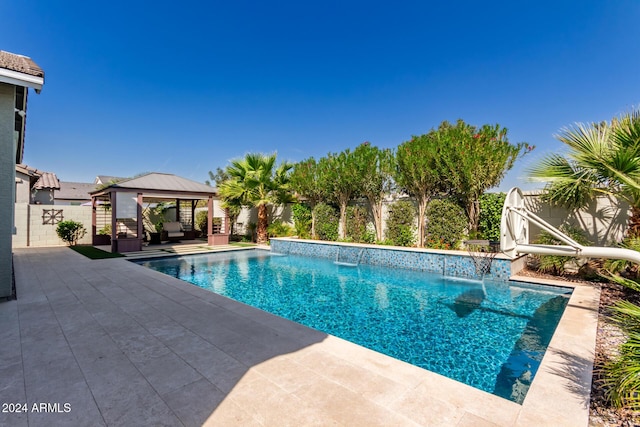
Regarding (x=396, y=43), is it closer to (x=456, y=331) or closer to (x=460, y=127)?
(x=460, y=127)

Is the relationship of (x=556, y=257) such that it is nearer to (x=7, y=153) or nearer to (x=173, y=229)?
(x=7, y=153)

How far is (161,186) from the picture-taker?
15039 mm

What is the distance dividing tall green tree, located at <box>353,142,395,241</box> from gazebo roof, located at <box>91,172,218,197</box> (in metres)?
8.27

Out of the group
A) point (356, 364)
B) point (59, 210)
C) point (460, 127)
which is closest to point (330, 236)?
point (460, 127)

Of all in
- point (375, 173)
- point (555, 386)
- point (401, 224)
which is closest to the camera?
point (555, 386)

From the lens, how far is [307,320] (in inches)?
235

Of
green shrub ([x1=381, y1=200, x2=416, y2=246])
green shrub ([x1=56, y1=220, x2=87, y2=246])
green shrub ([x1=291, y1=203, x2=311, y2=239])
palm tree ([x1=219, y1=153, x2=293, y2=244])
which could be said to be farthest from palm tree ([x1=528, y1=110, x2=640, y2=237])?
green shrub ([x1=56, y1=220, x2=87, y2=246])

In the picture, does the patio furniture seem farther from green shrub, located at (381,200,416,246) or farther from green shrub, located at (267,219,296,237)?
green shrub, located at (381,200,416,246)

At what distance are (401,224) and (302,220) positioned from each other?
620 cm

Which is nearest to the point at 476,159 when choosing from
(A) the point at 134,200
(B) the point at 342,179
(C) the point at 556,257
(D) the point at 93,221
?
(C) the point at 556,257

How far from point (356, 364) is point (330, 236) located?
1253cm

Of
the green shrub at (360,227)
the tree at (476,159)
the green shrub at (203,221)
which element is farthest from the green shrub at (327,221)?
the green shrub at (203,221)

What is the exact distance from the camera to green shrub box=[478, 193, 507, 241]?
1059 centimetres

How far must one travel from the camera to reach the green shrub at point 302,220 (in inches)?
674
